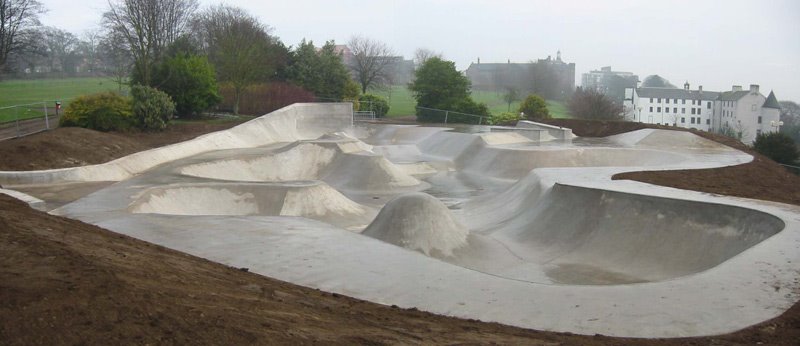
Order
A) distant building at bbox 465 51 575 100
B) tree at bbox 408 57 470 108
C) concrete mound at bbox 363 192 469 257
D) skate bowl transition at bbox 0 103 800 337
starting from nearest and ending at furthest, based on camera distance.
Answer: skate bowl transition at bbox 0 103 800 337 < concrete mound at bbox 363 192 469 257 < tree at bbox 408 57 470 108 < distant building at bbox 465 51 575 100

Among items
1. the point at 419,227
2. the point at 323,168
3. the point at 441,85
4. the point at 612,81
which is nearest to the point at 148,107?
the point at 323,168

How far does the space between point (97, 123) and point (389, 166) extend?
1309 centimetres

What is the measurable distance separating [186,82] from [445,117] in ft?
82.0

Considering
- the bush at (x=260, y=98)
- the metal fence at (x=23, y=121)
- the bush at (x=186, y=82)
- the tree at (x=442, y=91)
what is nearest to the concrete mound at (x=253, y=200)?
the metal fence at (x=23, y=121)

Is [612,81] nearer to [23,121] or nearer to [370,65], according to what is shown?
[370,65]

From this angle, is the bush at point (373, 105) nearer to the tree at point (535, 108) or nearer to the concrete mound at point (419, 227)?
the tree at point (535, 108)

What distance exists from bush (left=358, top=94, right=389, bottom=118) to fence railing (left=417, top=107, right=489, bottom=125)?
5.89 m

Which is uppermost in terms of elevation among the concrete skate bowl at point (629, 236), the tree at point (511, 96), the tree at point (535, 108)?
the tree at point (511, 96)

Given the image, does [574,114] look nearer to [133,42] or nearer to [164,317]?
[133,42]

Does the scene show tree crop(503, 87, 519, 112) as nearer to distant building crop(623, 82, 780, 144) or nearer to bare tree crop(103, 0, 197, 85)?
distant building crop(623, 82, 780, 144)

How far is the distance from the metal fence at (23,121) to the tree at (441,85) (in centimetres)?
3386

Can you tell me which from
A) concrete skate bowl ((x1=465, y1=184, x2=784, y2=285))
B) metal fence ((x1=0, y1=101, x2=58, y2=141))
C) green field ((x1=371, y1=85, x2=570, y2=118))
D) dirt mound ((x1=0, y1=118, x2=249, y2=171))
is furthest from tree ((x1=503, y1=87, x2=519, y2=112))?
concrete skate bowl ((x1=465, y1=184, x2=784, y2=285))

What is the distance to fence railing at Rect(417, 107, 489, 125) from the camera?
54.8 m

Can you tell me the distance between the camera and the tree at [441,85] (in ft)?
193
